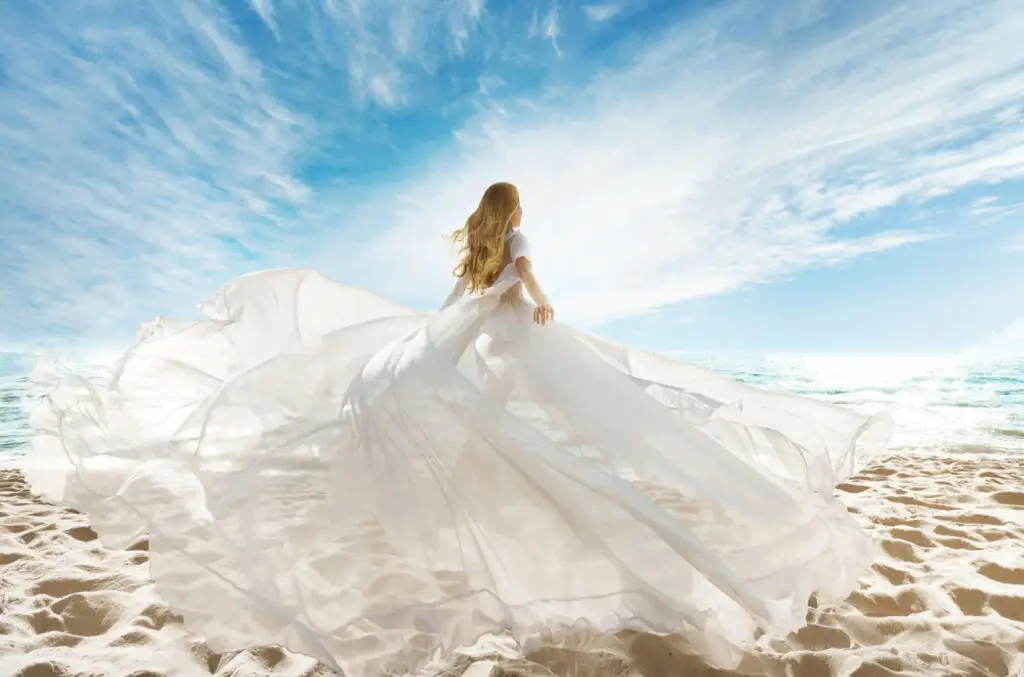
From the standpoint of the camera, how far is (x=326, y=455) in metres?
2.34

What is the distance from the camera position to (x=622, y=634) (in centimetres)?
230

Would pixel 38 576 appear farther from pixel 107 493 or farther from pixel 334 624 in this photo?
pixel 334 624

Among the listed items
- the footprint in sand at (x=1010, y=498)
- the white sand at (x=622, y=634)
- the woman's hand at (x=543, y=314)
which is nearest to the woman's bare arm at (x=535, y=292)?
the woman's hand at (x=543, y=314)

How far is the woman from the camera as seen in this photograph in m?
2.00

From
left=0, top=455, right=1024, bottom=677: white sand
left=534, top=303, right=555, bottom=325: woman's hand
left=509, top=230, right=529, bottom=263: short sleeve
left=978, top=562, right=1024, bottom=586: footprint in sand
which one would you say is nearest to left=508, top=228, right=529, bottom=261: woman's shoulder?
left=509, top=230, right=529, bottom=263: short sleeve

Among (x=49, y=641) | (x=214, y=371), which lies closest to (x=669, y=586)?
(x=49, y=641)

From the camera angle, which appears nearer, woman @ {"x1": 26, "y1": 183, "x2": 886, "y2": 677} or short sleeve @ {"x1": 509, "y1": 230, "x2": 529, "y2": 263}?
woman @ {"x1": 26, "y1": 183, "x2": 886, "y2": 677}

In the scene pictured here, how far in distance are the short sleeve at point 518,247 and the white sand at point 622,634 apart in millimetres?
1700

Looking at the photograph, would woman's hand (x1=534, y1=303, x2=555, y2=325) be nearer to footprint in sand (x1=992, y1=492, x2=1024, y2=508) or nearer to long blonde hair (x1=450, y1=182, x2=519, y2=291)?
long blonde hair (x1=450, y1=182, x2=519, y2=291)

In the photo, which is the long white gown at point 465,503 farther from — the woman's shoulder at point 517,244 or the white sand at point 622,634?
the white sand at point 622,634

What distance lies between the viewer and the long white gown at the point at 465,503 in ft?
6.56

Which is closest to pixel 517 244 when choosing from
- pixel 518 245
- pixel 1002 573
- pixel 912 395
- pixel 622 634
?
pixel 518 245

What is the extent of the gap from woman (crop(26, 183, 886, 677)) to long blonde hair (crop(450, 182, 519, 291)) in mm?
14

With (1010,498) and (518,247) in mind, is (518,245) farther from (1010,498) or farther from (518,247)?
(1010,498)
